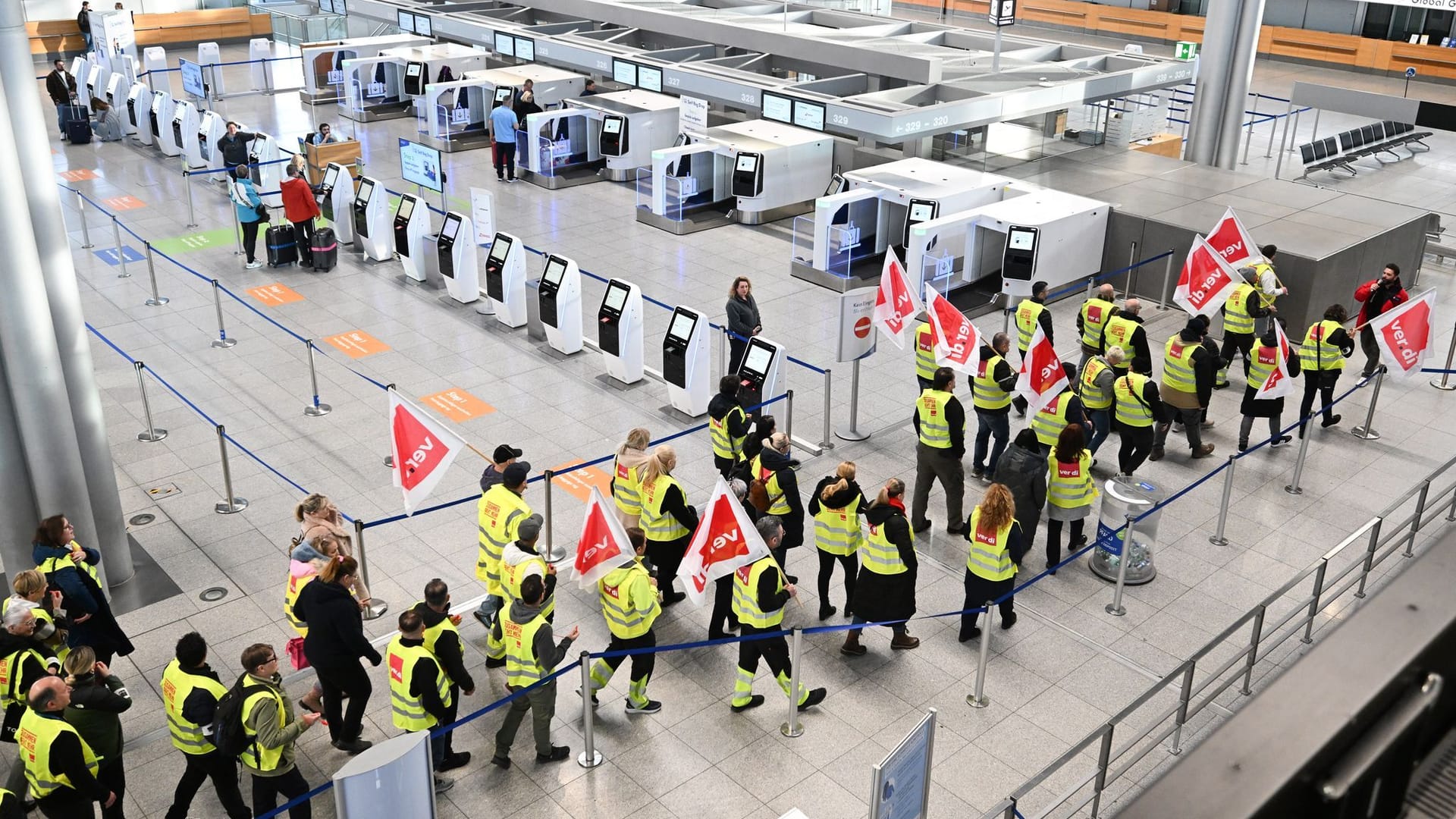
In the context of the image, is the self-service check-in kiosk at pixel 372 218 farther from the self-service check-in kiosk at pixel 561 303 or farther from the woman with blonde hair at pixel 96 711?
the woman with blonde hair at pixel 96 711

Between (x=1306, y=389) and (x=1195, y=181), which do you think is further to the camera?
(x=1195, y=181)

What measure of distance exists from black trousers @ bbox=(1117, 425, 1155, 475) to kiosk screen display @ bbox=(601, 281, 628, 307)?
5.18 m

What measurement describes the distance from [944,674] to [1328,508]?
4.55m

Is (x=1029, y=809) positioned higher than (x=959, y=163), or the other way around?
(x=959, y=163)

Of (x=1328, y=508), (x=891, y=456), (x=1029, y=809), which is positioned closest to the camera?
(x=1029, y=809)

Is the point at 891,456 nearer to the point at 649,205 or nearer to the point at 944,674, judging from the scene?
the point at 944,674

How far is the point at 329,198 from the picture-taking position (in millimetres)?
17234

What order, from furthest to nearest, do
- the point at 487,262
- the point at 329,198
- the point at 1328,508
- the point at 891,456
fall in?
the point at 329,198 → the point at 487,262 → the point at 891,456 → the point at 1328,508

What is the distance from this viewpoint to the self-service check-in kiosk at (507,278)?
14.3m

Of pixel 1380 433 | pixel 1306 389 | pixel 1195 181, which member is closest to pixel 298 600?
pixel 1306 389

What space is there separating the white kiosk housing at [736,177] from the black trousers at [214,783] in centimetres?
1255

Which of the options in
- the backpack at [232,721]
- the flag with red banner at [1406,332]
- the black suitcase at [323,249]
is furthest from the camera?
the black suitcase at [323,249]

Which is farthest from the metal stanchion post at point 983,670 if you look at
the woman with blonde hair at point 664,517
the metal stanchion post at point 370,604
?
the metal stanchion post at point 370,604

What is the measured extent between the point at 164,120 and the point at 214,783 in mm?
17746
